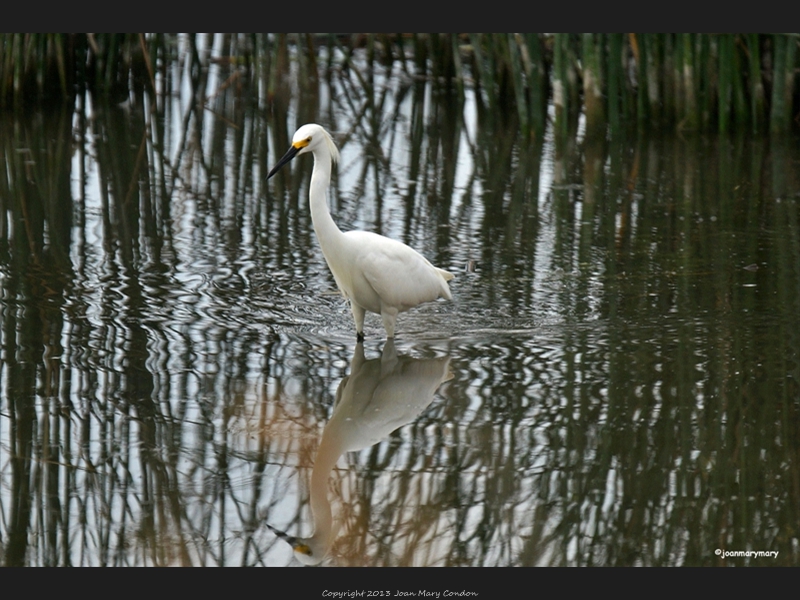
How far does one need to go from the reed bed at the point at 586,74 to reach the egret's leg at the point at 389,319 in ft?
18.5

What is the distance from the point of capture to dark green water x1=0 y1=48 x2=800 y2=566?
429cm

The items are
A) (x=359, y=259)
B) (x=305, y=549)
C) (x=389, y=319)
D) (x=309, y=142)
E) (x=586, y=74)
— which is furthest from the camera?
(x=586, y=74)

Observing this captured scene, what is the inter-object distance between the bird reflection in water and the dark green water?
0.06 ft

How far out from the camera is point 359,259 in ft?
19.9

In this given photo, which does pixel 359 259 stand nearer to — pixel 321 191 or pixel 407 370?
pixel 321 191

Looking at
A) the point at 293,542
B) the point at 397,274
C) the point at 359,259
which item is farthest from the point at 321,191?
the point at 293,542

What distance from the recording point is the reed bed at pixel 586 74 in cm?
1125

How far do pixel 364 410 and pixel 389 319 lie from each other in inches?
37.1

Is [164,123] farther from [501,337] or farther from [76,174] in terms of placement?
[501,337]

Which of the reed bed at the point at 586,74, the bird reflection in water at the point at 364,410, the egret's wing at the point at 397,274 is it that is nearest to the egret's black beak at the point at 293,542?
the bird reflection in water at the point at 364,410

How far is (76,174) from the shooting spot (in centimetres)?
995

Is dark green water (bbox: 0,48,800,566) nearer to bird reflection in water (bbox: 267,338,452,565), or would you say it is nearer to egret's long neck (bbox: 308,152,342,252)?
bird reflection in water (bbox: 267,338,452,565)

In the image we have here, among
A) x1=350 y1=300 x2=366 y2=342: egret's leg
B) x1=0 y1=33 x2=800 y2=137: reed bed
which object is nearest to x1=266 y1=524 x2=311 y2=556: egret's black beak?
x1=350 y1=300 x2=366 y2=342: egret's leg

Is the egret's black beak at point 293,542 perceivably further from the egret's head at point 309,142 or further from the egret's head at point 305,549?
the egret's head at point 309,142
